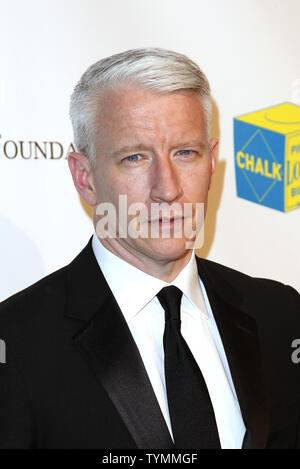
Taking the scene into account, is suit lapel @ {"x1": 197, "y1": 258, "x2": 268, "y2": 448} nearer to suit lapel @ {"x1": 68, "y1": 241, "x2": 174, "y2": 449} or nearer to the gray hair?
suit lapel @ {"x1": 68, "y1": 241, "x2": 174, "y2": 449}

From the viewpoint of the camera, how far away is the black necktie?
1.24 m

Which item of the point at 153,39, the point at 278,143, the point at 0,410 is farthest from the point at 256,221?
the point at 0,410

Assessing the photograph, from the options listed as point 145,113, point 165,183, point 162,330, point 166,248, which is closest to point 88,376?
point 162,330

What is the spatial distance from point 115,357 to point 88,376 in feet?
0.19

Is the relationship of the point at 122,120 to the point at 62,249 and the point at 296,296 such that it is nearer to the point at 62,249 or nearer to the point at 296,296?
the point at 62,249

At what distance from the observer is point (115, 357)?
1.25 m

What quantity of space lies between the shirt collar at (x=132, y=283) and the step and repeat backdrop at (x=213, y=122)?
0.25 meters

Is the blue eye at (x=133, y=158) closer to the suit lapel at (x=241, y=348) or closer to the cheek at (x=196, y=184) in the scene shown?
the cheek at (x=196, y=184)

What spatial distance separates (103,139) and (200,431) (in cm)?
57

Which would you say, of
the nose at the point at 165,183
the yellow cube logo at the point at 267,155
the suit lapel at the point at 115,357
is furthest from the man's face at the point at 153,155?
the yellow cube logo at the point at 267,155

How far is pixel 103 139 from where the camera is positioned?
131cm

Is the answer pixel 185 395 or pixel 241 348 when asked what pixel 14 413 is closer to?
pixel 185 395

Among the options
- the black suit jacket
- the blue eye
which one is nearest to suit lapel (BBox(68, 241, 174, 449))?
the black suit jacket

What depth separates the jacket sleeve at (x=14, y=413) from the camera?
3.92 feet
